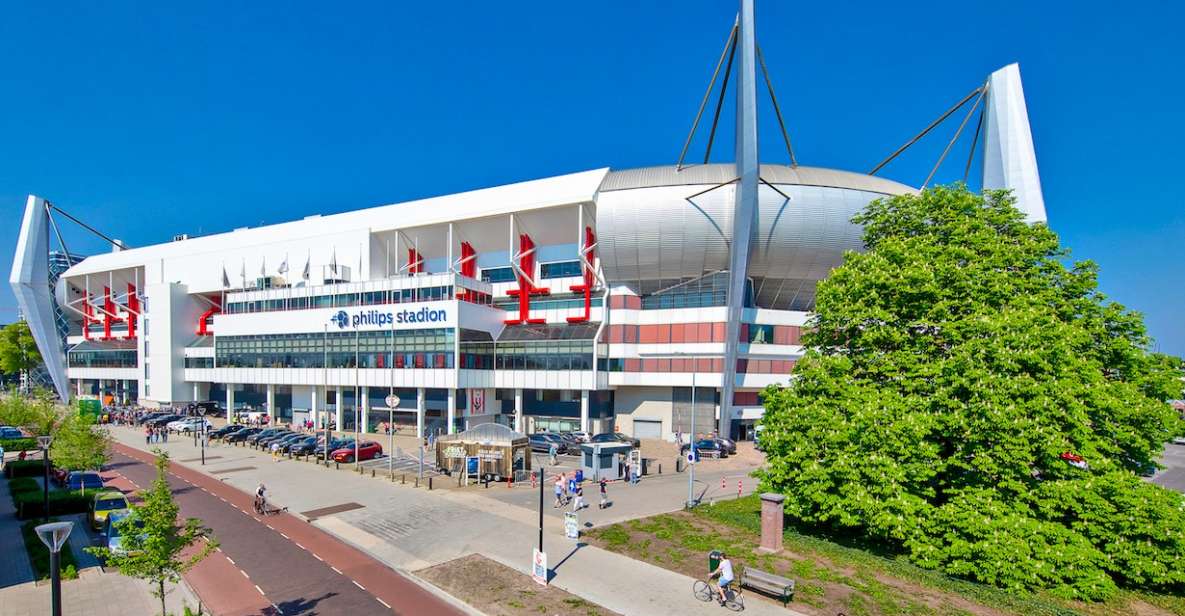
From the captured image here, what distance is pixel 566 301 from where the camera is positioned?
54.7 meters

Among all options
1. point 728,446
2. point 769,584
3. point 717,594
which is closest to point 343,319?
point 728,446

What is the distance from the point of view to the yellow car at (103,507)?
22312mm

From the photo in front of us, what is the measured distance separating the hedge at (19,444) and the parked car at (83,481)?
2005cm

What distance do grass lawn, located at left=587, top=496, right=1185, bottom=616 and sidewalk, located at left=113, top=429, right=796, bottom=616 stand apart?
1440 millimetres

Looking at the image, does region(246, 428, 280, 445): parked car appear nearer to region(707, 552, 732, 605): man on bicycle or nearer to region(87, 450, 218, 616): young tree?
region(87, 450, 218, 616): young tree

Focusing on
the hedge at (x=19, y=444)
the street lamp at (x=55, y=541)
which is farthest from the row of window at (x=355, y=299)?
the street lamp at (x=55, y=541)

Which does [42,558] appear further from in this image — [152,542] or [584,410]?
[584,410]

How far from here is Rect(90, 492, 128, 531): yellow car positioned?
22312mm

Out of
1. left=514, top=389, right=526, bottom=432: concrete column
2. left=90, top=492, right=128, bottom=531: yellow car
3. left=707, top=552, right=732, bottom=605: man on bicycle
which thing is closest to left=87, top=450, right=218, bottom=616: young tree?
left=90, top=492, right=128, bottom=531: yellow car

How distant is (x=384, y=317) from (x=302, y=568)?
36532 millimetres

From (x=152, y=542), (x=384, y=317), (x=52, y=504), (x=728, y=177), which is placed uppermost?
(x=728, y=177)

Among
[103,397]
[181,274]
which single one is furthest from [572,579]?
[103,397]

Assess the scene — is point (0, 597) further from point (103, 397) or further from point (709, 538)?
point (103, 397)

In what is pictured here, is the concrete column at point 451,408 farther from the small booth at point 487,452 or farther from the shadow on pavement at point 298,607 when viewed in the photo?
the shadow on pavement at point 298,607
